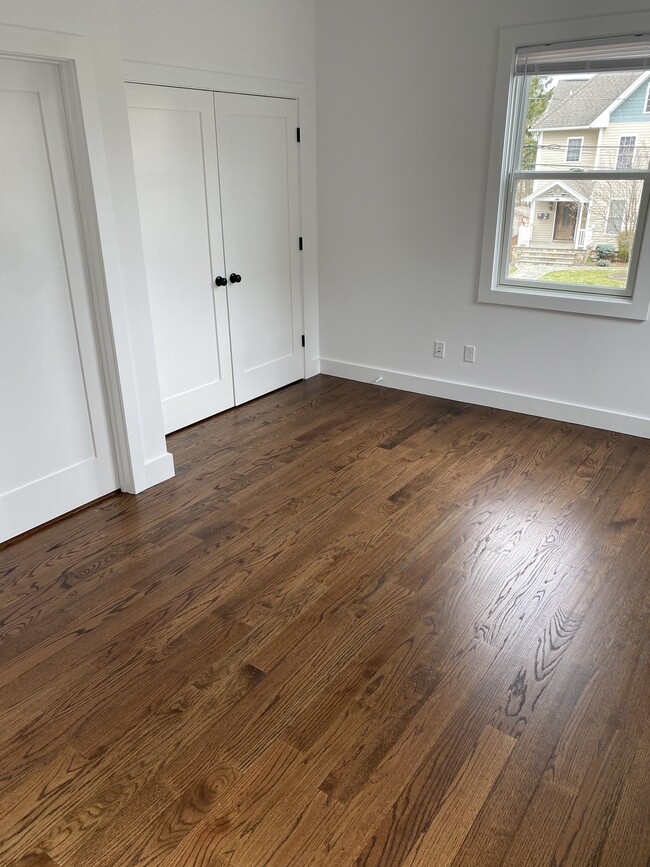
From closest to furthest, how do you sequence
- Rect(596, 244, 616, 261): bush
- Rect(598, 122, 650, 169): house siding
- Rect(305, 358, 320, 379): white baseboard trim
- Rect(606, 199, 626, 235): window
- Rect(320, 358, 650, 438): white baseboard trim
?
1. Rect(598, 122, 650, 169): house siding
2. Rect(606, 199, 626, 235): window
3. Rect(596, 244, 616, 261): bush
4. Rect(320, 358, 650, 438): white baseboard trim
5. Rect(305, 358, 320, 379): white baseboard trim

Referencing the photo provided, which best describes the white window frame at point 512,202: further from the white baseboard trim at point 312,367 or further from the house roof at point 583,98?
the white baseboard trim at point 312,367

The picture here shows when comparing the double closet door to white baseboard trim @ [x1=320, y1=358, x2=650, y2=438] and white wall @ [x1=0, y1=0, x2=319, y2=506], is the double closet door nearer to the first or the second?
white wall @ [x1=0, y1=0, x2=319, y2=506]

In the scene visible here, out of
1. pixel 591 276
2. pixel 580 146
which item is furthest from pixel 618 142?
pixel 591 276

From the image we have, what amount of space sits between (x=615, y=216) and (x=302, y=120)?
218 cm

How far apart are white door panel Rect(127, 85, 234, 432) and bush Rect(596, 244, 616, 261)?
2.31 metres

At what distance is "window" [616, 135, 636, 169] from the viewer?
3.62 meters

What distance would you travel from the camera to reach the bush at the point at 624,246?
3.77m

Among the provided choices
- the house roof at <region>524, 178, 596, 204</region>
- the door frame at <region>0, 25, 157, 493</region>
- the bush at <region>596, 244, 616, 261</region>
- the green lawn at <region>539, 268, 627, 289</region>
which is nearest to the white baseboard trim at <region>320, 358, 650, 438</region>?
the green lawn at <region>539, 268, 627, 289</region>

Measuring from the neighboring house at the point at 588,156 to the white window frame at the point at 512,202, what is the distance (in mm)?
70

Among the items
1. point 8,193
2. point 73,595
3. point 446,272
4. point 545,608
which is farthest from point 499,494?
point 8,193

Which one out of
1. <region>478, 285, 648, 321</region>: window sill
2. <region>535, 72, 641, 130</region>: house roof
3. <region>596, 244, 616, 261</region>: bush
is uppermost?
Result: <region>535, 72, 641, 130</region>: house roof

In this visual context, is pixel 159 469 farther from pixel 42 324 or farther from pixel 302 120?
pixel 302 120

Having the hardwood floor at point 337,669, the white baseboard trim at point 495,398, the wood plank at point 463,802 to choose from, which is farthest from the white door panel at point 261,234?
the wood plank at point 463,802

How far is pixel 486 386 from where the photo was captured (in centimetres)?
451
